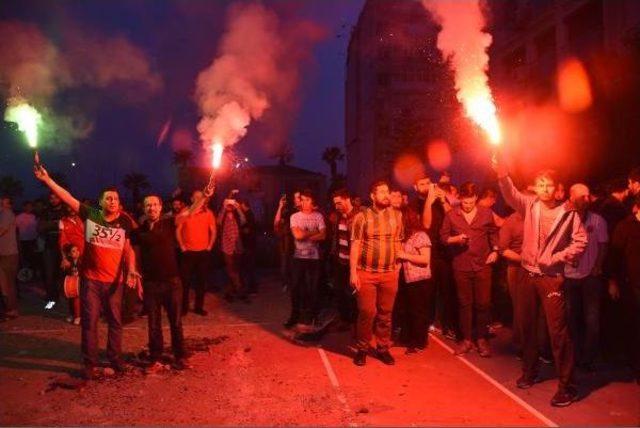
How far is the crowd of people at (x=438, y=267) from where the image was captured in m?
5.71

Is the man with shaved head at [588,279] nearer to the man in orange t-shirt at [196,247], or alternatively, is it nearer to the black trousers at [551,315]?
the black trousers at [551,315]

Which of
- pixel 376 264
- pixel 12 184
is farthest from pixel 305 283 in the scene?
pixel 12 184

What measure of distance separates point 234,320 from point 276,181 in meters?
35.5

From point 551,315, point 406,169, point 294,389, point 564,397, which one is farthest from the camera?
point 406,169

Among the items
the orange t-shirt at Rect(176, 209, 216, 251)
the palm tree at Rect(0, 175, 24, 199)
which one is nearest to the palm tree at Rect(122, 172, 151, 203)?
the palm tree at Rect(0, 175, 24, 199)

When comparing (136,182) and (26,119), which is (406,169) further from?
(136,182)

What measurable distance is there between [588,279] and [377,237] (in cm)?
255

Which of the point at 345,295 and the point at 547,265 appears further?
the point at 345,295

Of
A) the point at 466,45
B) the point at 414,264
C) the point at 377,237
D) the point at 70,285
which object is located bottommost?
the point at 70,285

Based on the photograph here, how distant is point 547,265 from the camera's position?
549 centimetres

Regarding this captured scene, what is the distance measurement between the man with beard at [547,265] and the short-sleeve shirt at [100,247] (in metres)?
4.47

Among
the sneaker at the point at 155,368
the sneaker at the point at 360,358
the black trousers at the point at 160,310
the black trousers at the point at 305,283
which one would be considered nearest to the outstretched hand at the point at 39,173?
the black trousers at the point at 160,310

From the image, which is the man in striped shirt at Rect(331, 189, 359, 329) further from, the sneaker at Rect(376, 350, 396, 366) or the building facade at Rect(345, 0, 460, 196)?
the building facade at Rect(345, 0, 460, 196)

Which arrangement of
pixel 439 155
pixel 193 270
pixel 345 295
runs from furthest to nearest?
pixel 439 155, pixel 193 270, pixel 345 295
